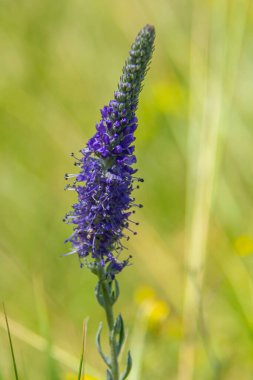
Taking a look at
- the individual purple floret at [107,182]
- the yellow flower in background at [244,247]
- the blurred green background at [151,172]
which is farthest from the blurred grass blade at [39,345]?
the yellow flower in background at [244,247]

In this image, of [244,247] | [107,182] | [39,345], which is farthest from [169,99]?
[107,182]

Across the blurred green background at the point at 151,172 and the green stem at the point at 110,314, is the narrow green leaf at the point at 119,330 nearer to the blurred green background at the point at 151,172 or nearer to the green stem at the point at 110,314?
the green stem at the point at 110,314

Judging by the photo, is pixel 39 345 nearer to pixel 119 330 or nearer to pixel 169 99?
pixel 119 330

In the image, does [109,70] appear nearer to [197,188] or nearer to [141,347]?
[197,188]

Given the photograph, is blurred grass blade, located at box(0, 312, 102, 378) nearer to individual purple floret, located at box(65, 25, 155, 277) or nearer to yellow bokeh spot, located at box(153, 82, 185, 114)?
individual purple floret, located at box(65, 25, 155, 277)

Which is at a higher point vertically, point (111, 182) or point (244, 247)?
point (244, 247)

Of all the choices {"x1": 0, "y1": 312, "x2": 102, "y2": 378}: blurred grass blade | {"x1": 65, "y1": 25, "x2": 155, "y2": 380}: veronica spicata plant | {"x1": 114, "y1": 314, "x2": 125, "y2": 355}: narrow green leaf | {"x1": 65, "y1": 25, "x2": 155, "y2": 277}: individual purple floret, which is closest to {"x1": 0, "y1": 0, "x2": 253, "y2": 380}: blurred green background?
{"x1": 0, "y1": 312, "x2": 102, "y2": 378}: blurred grass blade
